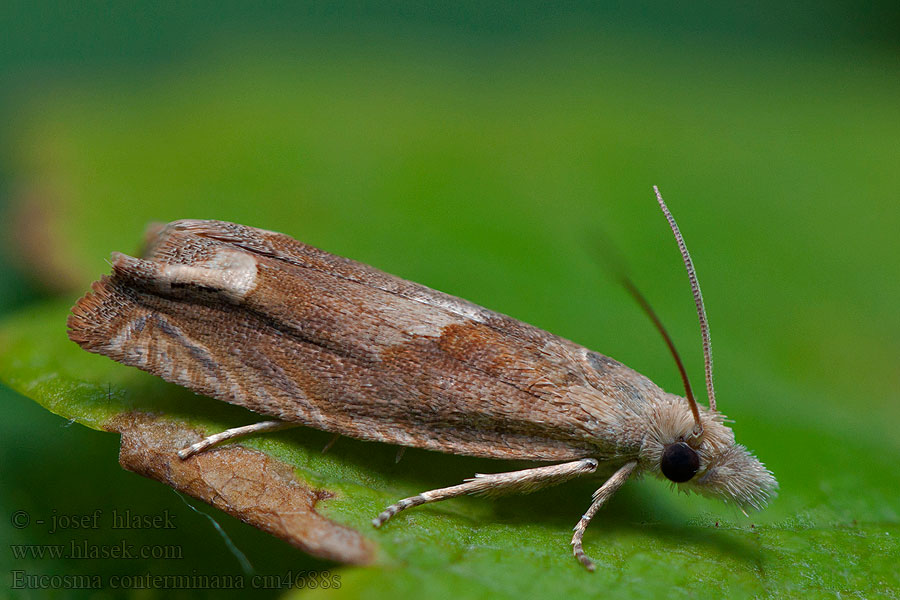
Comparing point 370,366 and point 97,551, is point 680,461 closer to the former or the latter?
point 370,366

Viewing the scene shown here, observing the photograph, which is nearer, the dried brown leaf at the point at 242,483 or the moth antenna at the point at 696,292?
the dried brown leaf at the point at 242,483

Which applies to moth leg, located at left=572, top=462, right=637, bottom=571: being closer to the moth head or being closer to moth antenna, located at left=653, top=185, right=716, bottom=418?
the moth head

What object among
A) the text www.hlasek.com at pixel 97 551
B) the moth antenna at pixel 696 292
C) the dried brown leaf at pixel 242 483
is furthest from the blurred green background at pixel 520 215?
the moth antenna at pixel 696 292

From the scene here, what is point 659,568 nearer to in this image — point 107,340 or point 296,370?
point 296,370

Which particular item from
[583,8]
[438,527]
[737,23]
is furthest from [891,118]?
[438,527]

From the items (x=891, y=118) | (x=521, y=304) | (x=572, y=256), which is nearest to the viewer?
(x=521, y=304)

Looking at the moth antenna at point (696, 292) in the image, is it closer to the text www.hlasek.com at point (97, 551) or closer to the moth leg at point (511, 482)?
the moth leg at point (511, 482)

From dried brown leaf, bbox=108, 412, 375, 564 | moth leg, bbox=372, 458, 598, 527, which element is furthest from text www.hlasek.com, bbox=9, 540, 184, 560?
moth leg, bbox=372, 458, 598, 527
